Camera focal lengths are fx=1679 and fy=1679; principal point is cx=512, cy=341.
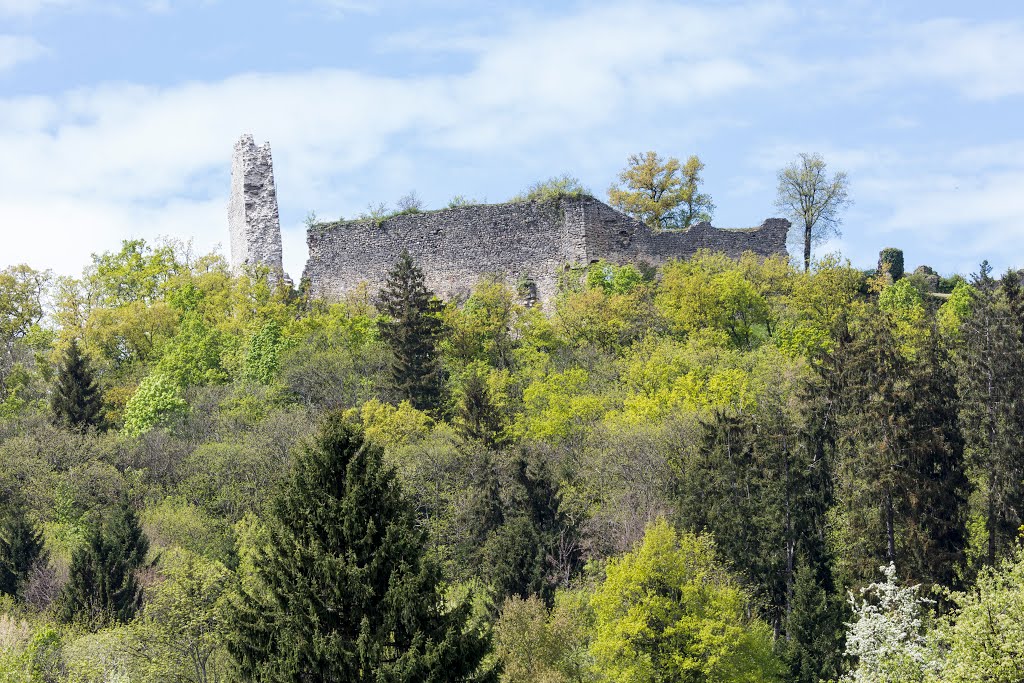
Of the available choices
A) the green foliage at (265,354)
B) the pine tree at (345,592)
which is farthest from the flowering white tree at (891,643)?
the green foliage at (265,354)

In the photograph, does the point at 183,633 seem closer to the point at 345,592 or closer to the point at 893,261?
the point at 345,592

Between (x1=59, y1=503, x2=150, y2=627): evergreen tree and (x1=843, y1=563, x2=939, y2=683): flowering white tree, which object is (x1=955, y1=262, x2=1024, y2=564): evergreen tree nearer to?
(x1=843, y1=563, x2=939, y2=683): flowering white tree

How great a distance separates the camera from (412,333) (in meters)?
49.6

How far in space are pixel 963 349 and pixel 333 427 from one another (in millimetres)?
22645

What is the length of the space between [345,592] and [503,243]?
1149 inches

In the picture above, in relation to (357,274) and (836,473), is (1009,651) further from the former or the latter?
(357,274)

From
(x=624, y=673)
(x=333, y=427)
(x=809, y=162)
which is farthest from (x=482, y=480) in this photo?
(x=809, y=162)

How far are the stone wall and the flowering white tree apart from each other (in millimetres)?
19240

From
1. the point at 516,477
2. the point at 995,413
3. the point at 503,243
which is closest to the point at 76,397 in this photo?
the point at 503,243

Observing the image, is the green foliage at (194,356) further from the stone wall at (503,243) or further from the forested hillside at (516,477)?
the stone wall at (503,243)

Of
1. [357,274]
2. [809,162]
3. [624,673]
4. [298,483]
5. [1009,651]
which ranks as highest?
[809,162]

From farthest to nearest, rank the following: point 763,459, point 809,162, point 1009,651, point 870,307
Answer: point 809,162
point 870,307
point 763,459
point 1009,651

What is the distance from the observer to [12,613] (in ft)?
125

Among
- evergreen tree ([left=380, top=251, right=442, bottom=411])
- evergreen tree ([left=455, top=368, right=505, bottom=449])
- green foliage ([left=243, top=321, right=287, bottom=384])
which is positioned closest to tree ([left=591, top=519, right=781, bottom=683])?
evergreen tree ([left=455, top=368, right=505, bottom=449])
